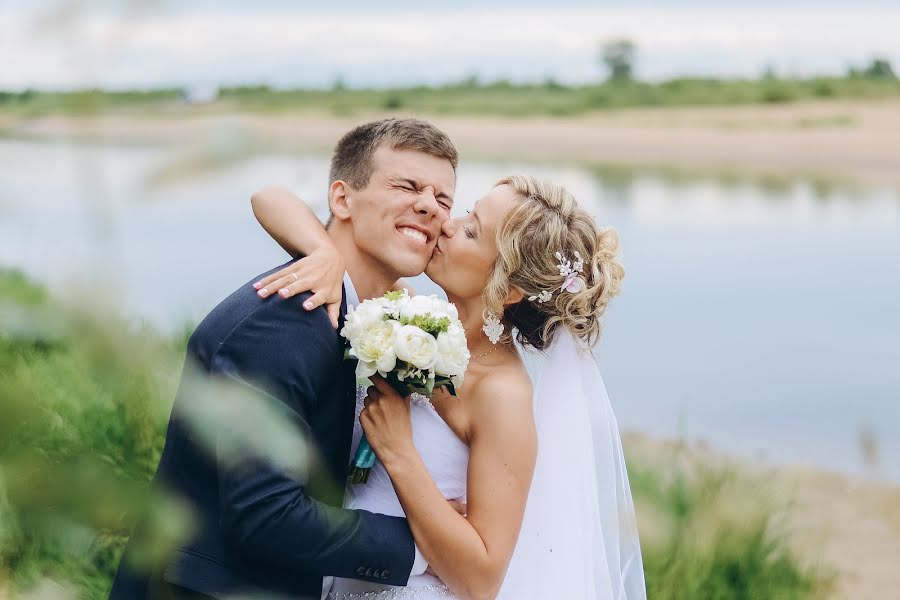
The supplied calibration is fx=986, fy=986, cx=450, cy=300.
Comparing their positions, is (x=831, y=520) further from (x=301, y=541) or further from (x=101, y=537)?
(x=101, y=537)

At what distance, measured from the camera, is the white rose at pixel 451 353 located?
2.68 metres

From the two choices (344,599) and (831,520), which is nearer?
(344,599)

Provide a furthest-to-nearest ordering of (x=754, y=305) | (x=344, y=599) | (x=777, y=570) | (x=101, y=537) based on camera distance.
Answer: (x=754, y=305)
(x=777, y=570)
(x=344, y=599)
(x=101, y=537)

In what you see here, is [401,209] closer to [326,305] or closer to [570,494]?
[326,305]

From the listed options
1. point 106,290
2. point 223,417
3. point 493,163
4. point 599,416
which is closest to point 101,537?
point 223,417

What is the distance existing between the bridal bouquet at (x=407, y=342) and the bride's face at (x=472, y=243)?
51cm

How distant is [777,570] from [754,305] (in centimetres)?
2184

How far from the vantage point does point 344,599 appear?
303 centimetres

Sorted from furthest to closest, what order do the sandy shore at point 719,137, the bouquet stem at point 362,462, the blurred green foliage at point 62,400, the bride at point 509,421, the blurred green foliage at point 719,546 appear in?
the sandy shore at point 719,137, the blurred green foliage at point 719,546, the bouquet stem at point 362,462, the bride at point 509,421, the blurred green foliage at point 62,400

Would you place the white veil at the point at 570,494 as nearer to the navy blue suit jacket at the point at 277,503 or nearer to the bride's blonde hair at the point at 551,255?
the bride's blonde hair at the point at 551,255

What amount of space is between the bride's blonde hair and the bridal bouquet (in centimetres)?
53

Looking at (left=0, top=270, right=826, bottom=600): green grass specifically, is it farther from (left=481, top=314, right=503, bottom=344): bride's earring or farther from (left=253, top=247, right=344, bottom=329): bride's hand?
(left=481, top=314, right=503, bottom=344): bride's earring

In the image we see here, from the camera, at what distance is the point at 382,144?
10.6 feet

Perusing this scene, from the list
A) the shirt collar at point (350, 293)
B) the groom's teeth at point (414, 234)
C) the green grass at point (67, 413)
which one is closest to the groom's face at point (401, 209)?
the groom's teeth at point (414, 234)
